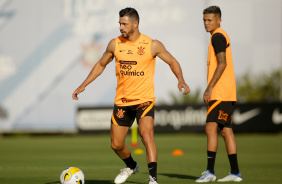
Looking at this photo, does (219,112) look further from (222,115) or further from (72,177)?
(72,177)

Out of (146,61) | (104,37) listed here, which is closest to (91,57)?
(104,37)

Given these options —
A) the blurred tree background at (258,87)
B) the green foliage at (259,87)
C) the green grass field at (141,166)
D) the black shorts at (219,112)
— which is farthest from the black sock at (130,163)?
the green foliage at (259,87)

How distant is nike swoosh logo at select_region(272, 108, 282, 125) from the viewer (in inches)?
909

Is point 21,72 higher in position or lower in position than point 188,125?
higher

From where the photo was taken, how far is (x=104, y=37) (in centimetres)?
2769

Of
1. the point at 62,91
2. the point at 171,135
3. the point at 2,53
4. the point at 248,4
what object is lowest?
the point at 171,135

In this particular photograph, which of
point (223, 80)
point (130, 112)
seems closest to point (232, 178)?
point (223, 80)

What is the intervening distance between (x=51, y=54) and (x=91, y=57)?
1847 millimetres

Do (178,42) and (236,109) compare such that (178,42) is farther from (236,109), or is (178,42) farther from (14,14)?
(14,14)

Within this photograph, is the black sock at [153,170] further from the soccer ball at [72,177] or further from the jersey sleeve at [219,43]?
the jersey sleeve at [219,43]

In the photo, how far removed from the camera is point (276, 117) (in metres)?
23.1

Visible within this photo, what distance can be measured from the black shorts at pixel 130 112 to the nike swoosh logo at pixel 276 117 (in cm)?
1558

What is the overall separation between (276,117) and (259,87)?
22.8ft

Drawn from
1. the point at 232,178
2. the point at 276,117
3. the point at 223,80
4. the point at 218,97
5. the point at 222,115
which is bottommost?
the point at 276,117
